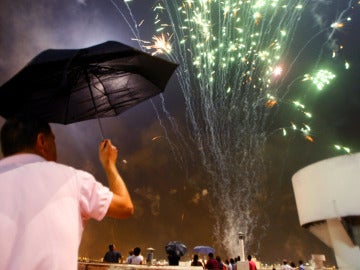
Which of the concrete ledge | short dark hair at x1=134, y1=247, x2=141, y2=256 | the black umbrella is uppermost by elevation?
the black umbrella

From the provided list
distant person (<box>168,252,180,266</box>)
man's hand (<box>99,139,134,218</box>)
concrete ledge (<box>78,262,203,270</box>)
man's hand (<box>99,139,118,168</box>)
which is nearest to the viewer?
man's hand (<box>99,139,134,218</box>)

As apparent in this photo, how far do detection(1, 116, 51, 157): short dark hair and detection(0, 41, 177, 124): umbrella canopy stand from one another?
0.97 metres

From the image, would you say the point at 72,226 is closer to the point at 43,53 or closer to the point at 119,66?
the point at 43,53

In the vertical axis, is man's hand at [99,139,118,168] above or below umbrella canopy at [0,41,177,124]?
below

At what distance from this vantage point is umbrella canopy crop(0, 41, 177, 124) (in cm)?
334

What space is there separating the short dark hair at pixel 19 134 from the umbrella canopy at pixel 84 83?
97cm

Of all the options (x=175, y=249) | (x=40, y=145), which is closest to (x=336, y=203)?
(x=175, y=249)

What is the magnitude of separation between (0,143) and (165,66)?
219 centimetres

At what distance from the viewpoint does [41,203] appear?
194 cm

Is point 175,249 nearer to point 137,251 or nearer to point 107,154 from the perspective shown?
point 137,251

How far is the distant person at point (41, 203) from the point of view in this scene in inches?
72.7

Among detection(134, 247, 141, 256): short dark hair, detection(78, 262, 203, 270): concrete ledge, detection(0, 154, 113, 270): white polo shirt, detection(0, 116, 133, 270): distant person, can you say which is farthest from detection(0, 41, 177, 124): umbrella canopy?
detection(134, 247, 141, 256): short dark hair

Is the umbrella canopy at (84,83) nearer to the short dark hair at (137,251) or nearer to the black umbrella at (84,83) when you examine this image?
the black umbrella at (84,83)

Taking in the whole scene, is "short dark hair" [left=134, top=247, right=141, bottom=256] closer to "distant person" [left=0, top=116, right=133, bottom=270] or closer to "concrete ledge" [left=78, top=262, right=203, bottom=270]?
"concrete ledge" [left=78, top=262, right=203, bottom=270]
